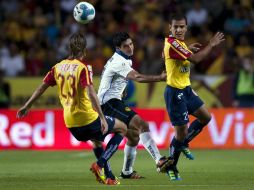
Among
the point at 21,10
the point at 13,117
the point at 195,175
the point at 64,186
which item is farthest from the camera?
the point at 21,10

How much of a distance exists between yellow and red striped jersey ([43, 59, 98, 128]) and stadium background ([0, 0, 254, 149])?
8.66 m

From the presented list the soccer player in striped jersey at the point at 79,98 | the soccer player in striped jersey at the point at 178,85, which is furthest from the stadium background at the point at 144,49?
the soccer player in striped jersey at the point at 79,98

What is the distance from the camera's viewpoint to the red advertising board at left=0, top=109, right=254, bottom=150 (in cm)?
2005

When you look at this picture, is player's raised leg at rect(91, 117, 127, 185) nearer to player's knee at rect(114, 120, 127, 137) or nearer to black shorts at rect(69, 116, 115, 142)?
player's knee at rect(114, 120, 127, 137)

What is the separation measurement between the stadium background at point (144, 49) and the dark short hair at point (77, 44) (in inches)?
348

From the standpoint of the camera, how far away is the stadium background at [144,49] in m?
20.3

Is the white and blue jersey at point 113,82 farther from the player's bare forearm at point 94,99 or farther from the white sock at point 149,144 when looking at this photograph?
the player's bare forearm at point 94,99

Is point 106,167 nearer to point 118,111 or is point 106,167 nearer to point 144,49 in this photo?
point 118,111

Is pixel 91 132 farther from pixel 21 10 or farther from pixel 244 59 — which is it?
pixel 21 10

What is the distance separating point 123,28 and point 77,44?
12.2 metres

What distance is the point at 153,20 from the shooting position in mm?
23641

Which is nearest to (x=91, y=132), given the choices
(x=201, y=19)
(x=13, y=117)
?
(x=13, y=117)

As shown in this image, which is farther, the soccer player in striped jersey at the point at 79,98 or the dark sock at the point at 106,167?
the dark sock at the point at 106,167

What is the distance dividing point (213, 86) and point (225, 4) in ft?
9.98
